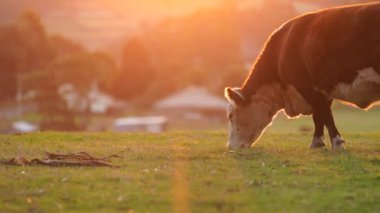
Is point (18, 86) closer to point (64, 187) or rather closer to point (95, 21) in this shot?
point (64, 187)

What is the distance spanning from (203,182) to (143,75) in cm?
8211

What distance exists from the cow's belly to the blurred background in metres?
27.3

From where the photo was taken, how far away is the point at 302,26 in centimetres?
1465

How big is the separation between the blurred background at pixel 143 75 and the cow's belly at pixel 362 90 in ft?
89.5

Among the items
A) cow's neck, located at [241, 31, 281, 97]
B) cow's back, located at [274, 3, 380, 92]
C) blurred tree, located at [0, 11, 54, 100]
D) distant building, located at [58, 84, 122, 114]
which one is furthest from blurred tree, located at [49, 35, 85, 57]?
cow's back, located at [274, 3, 380, 92]

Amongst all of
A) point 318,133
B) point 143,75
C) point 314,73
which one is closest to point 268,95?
point 318,133

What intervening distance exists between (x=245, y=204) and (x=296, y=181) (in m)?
1.63

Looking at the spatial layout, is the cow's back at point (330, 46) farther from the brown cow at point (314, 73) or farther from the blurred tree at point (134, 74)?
the blurred tree at point (134, 74)

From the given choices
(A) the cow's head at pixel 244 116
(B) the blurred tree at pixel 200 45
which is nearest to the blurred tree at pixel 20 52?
(B) the blurred tree at pixel 200 45

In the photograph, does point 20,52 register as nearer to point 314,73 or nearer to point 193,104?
point 193,104

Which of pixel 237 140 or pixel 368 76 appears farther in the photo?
pixel 237 140

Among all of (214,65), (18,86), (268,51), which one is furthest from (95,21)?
(268,51)

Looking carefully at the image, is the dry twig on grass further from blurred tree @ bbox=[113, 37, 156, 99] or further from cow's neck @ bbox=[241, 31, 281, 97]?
blurred tree @ bbox=[113, 37, 156, 99]

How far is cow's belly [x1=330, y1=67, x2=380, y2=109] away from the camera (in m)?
13.0
